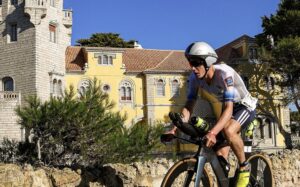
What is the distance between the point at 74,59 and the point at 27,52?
22.3 feet

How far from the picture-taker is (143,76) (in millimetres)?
42438

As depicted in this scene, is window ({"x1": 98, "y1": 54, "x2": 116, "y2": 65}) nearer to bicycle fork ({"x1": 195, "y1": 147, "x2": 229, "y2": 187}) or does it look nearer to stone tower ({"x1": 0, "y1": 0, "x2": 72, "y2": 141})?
stone tower ({"x1": 0, "y1": 0, "x2": 72, "y2": 141})

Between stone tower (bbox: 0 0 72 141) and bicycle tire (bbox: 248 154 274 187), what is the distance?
29669 millimetres

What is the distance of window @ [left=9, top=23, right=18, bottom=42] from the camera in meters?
35.7

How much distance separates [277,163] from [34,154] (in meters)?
13.4

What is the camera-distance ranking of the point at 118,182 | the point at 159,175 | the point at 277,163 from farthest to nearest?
the point at 277,163, the point at 159,175, the point at 118,182

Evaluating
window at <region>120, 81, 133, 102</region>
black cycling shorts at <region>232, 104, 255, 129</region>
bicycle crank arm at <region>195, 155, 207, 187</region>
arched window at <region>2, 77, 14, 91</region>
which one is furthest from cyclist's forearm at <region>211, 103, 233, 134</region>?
window at <region>120, 81, 133, 102</region>

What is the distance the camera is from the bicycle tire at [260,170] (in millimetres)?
5130

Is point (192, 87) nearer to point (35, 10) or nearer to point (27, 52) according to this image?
point (27, 52)

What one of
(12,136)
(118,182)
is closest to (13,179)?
(118,182)

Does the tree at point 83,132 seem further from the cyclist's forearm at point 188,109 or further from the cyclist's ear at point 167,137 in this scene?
the cyclist's ear at point 167,137

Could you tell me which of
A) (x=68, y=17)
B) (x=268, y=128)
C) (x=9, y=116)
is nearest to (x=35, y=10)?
(x=68, y=17)

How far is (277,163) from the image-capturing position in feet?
26.9

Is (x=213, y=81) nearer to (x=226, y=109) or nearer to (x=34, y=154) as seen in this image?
(x=226, y=109)
